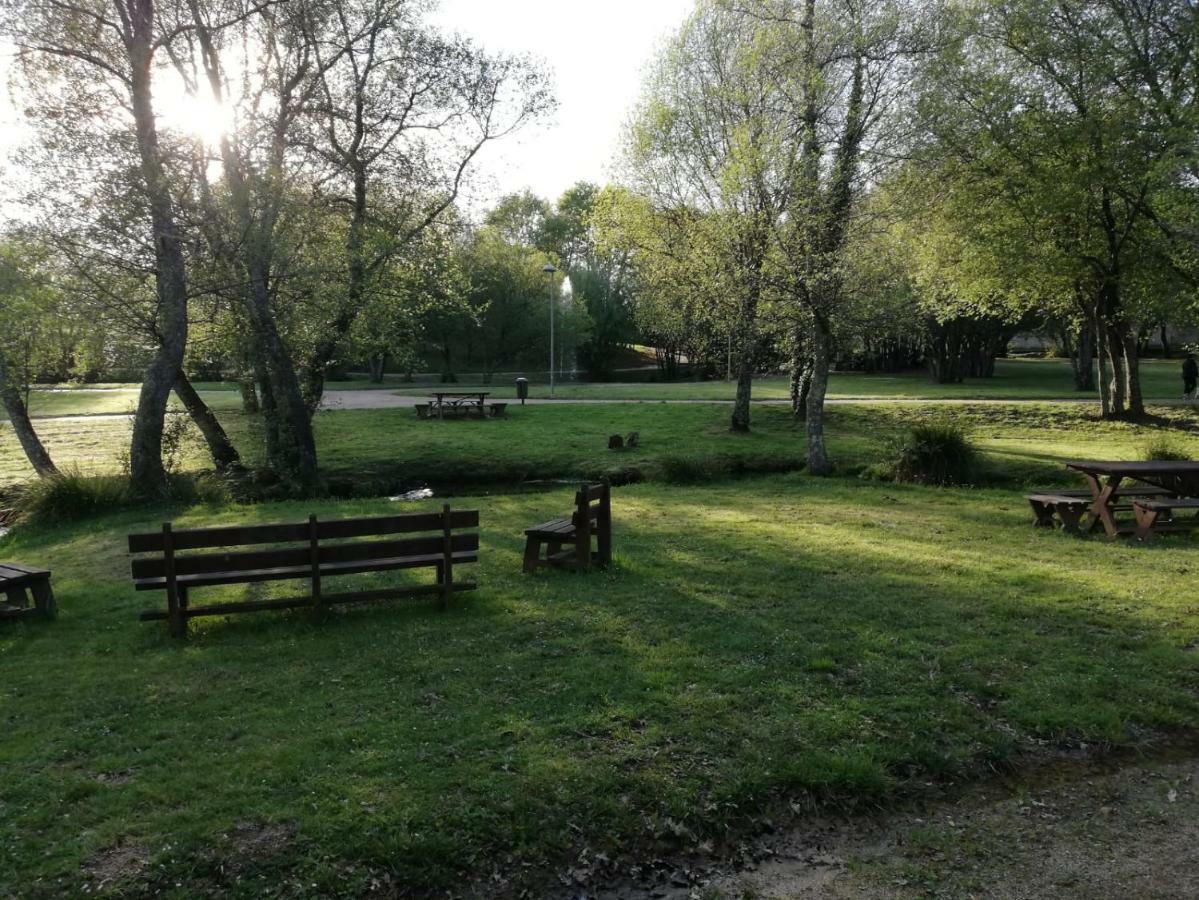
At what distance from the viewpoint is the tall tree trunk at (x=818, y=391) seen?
17109 mm

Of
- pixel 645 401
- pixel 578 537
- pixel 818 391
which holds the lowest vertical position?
pixel 578 537

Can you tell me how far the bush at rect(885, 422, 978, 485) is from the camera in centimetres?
1652

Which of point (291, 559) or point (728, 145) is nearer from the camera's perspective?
point (291, 559)

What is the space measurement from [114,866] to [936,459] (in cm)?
1634

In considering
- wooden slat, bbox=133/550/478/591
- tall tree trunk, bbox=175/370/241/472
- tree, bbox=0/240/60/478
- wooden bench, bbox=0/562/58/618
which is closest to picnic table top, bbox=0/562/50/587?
wooden bench, bbox=0/562/58/618

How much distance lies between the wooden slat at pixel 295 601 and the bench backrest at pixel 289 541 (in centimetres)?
32

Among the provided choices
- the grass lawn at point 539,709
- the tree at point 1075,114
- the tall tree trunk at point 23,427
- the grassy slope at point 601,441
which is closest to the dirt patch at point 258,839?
the grass lawn at point 539,709

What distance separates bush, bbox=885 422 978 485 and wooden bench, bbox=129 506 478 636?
12.1m

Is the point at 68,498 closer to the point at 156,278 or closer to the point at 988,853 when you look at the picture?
Answer: the point at 156,278

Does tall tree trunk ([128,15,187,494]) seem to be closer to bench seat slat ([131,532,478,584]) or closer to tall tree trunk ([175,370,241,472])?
tall tree trunk ([175,370,241,472])

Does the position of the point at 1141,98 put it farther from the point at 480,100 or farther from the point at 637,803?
the point at 637,803

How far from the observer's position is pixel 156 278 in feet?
48.3

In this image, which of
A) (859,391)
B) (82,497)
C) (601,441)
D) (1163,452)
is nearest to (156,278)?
(82,497)

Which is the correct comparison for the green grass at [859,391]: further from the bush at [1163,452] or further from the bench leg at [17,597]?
the bench leg at [17,597]
